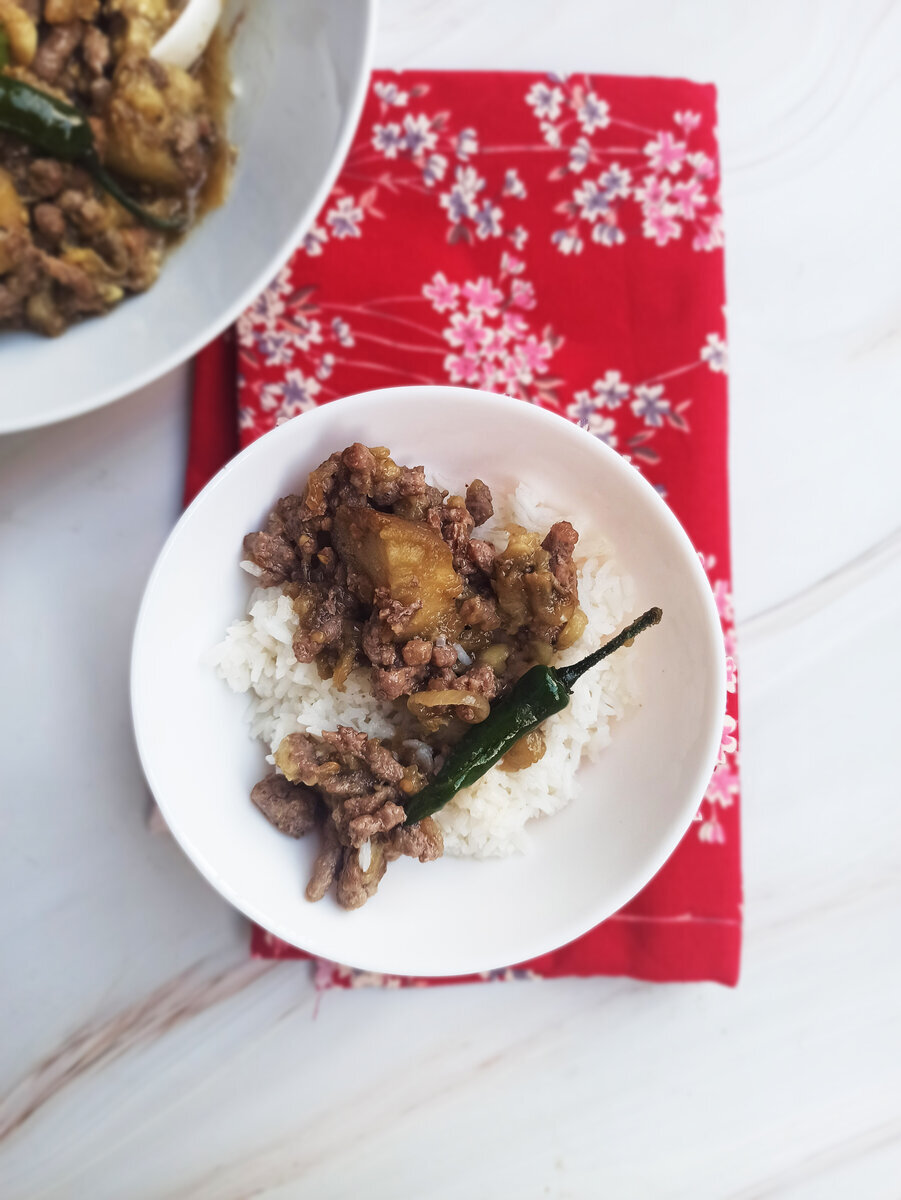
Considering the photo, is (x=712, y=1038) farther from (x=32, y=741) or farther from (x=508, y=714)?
(x=32, y=741)

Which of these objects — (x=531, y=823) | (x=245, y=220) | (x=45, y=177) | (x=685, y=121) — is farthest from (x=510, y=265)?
(x=531, y=823)

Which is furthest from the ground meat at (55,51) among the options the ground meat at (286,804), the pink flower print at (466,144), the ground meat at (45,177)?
the ground meat at (286,804)

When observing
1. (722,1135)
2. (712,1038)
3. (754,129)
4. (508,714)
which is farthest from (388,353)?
(722,1135)

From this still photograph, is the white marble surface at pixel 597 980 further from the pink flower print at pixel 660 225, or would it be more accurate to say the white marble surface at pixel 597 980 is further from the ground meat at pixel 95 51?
the ground meat at pixel 95 51

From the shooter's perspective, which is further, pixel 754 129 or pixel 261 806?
pixel 754 129

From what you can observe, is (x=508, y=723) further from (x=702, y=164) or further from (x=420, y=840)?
(x=702, y=164)

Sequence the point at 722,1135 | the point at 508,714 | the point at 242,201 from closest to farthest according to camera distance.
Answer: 1. the point at 508,714
2. the point at 242,201
3. the point at 722,1135
